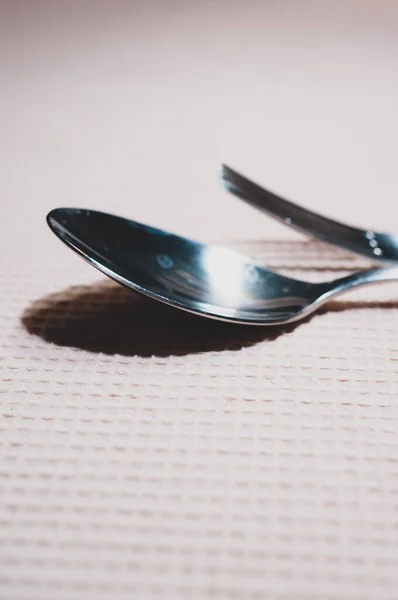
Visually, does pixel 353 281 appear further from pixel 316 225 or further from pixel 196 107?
pixel 196 107

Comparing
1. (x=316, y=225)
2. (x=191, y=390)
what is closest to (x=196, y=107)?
(x=316, y=225)

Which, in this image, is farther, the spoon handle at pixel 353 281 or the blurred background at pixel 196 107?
the blurred background at pixel 196 107

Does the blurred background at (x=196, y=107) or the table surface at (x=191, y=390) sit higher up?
the blurred background at (x=196, y=107)

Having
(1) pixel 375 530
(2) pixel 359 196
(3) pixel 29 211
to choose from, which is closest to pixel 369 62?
(2) pixel 359 196

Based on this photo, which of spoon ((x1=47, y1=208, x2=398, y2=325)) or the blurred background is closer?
spoon ((x1=47, y1=208, x2=398, y2=325))

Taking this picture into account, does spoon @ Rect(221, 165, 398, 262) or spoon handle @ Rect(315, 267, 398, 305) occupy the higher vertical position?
spoon @ Rect(221, 165, 398, 262)
